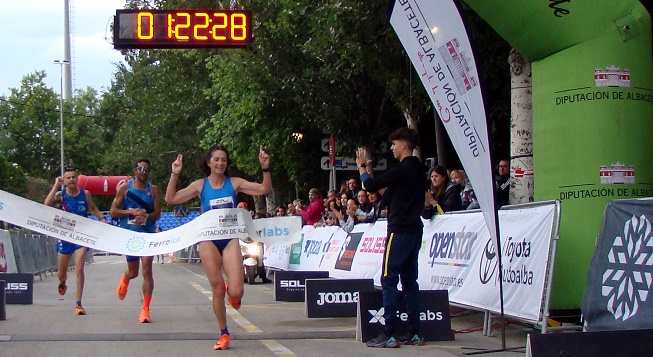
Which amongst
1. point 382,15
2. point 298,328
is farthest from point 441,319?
point 382,15

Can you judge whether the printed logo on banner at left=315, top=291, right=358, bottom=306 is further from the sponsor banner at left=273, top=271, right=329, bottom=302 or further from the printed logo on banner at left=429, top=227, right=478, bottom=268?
the sponsor banner at left=273, top=271, right=329, bottom=302

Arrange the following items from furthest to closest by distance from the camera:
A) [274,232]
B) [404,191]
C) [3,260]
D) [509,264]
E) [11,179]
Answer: [11,179] < [3,260] < [274,232] < [509,264] < [404,191]

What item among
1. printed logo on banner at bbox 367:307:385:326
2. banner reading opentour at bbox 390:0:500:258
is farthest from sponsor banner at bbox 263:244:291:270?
banner reading opentour at bbox 390:0:500:258

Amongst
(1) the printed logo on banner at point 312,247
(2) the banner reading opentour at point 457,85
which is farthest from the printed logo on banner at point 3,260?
(2) the banner reading opentour at point 457,85

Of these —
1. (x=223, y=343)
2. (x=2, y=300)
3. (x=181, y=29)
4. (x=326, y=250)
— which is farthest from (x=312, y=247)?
(x=223, y=343)

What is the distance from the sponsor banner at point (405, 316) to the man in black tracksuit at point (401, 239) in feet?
0.46

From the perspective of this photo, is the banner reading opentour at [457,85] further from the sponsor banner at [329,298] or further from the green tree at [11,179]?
the green tree at [11,179]

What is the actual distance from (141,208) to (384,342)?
3871mm

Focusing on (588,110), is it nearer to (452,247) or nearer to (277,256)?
(452,247)

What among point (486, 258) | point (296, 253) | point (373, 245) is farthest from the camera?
point (296, 253)

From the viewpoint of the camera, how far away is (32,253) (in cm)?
2523

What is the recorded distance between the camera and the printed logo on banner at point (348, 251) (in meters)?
14.7

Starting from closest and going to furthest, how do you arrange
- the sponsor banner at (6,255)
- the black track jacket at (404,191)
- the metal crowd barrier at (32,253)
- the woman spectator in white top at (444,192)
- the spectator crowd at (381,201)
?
the black track jacket at (404,191)
the spectator crowd at (381,201)
the woman spectator in white top at (444,192)
the sponsor banner at (6,255)
the metal crowd barrier at (32,253)

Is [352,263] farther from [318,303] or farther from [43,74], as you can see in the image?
[43,74]
